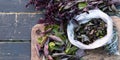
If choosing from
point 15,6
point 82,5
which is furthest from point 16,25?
point 82,5

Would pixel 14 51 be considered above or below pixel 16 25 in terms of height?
below

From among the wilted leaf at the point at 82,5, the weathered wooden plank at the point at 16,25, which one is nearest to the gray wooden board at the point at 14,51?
the weathered wooden plank at the point at 16,25

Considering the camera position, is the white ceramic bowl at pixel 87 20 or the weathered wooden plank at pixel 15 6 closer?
the white ceramic bowl at pixel 87 20

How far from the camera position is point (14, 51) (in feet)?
6.29

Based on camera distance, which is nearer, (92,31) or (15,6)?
(92,31)

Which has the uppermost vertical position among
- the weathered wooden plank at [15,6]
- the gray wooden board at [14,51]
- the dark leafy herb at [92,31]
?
the weathered wooden plank at [15,6]

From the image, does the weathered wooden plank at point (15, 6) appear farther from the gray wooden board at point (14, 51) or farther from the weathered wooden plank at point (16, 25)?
the gray wooden board at point (14, 51)

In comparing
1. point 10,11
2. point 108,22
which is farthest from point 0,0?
point 108,22

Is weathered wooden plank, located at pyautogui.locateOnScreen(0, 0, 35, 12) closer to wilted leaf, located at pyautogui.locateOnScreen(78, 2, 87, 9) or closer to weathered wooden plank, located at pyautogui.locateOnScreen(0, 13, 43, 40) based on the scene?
weathered wooden plank, located at pyautogui.locateOnScreen(0, 13, 43, 40)

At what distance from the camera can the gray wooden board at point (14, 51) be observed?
1909mm

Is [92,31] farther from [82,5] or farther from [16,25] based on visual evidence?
[16,25]

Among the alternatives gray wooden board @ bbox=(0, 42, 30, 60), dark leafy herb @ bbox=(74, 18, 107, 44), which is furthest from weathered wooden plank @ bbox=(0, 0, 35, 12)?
dark leafy herb @ bbox=(74, 18, 107, 44)

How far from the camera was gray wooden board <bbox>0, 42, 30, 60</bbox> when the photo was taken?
6.26ft

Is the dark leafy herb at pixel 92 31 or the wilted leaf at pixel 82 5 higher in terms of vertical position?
the wilted leaf at pixel 82 5
